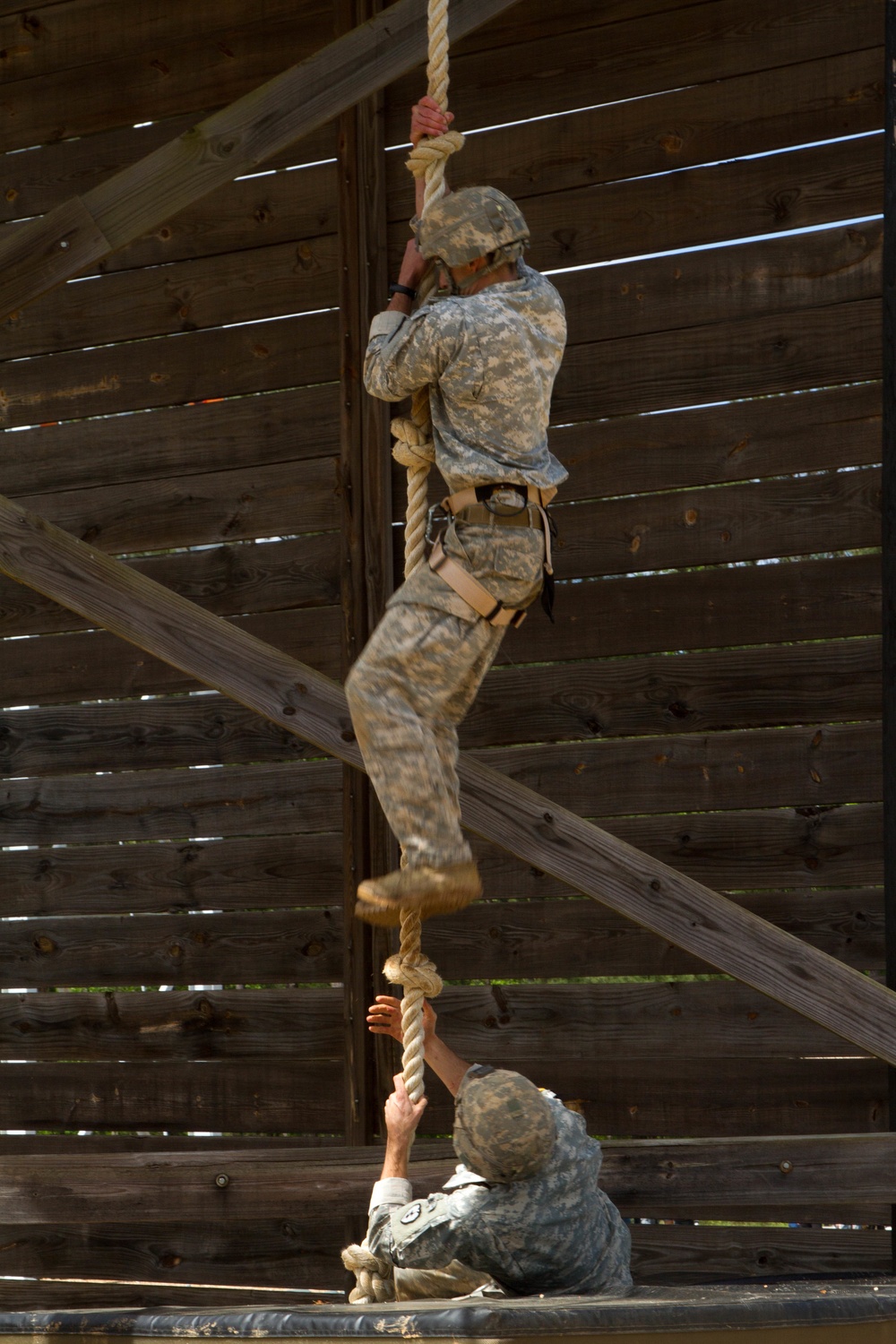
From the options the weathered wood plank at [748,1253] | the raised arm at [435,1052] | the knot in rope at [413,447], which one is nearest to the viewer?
the knot in rope at [413,447]

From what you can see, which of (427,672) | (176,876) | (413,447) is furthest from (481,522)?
(176,876)

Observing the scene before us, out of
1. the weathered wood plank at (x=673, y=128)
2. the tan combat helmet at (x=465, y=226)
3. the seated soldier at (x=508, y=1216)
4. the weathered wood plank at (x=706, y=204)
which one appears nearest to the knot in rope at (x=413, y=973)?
the seated soldier at (x=508, y=1216)

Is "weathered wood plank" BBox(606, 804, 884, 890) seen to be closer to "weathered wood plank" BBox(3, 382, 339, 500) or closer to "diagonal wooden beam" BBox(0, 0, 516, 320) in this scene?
"weathered wood plank" BBox(3, 382, 339, 500)

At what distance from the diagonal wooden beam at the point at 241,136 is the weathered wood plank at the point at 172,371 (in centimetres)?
159

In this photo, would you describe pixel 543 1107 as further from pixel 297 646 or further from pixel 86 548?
pixel 297 646

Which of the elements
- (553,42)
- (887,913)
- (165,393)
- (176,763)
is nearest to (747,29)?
(553,42)

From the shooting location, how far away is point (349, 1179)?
4297 millimetres

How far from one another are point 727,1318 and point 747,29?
13.4 feet

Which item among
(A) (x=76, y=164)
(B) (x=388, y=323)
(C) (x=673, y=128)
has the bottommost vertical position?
(B) (x=388, y=323)

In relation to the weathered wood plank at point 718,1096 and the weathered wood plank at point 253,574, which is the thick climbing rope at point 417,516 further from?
the weathered wood plank at point 253,574

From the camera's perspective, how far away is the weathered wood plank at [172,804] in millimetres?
5582

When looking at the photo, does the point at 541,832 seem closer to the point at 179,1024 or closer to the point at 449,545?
the point at 449,545

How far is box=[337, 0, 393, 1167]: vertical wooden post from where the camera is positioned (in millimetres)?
5301

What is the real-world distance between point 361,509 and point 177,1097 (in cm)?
237
